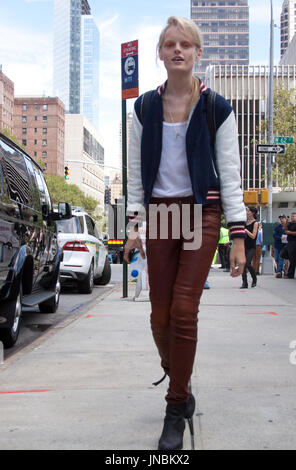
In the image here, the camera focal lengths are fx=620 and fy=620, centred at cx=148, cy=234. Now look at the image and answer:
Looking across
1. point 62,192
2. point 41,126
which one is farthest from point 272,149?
point 41,126

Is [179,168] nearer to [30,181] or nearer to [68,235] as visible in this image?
[30,181]

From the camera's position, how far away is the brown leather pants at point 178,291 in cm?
301

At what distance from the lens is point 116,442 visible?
9.84 ft

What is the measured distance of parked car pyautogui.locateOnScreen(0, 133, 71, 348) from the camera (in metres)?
5.80

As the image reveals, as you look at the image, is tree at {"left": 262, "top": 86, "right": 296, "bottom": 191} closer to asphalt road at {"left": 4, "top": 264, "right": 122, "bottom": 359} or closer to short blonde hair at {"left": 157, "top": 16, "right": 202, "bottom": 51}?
asphalt road at {"left": 4, "top": 264, "right": 122, "bottom": 359}

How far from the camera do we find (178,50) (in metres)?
3.15

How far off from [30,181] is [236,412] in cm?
467

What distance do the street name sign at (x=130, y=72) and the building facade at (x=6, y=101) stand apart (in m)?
112

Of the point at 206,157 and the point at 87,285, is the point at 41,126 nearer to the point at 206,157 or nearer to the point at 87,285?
the point at 87,285

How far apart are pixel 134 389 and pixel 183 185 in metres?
1.59

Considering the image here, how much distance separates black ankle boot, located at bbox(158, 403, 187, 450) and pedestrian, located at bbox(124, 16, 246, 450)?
5 centimetres
